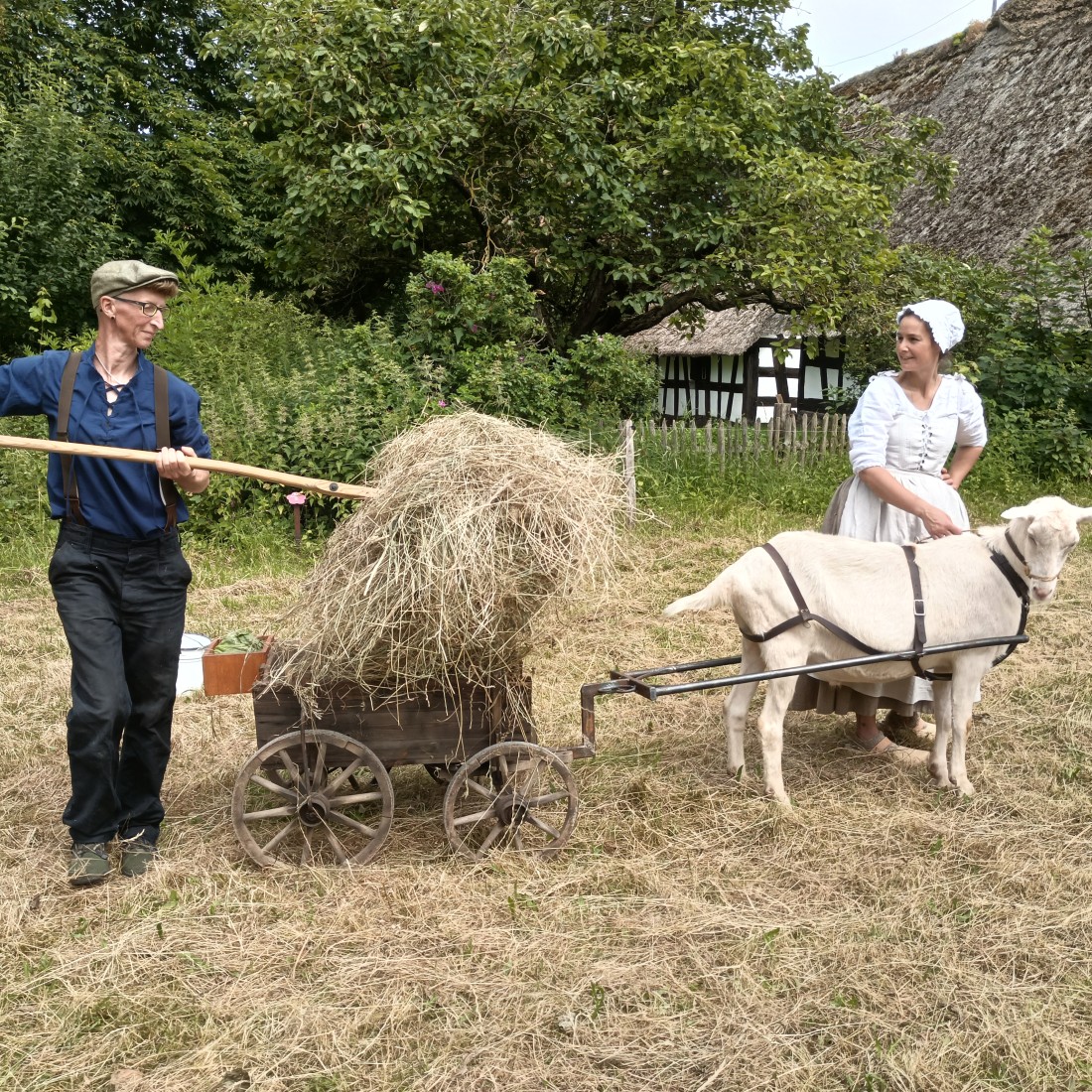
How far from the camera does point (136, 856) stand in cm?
362

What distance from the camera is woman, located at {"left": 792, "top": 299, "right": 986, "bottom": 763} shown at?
4.18 meters

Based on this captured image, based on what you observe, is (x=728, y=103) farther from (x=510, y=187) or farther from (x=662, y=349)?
(x=662, y=349)

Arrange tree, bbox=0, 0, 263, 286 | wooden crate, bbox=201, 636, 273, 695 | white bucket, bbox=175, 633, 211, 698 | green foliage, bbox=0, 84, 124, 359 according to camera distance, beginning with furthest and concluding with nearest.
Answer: tree, bbox=0, 0, 263, 286
green foliage, bbox=0, 84, 124, 359
white bucket, bbox=175, 633, 211, 698
wooden crate, bbox=201, 636, 273, 695

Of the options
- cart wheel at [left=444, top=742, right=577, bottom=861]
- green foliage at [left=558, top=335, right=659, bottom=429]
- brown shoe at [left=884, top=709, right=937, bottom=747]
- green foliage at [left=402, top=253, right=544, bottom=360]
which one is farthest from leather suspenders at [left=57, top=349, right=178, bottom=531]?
green foliage at [left=558, top=335, right=659, bottom=429]

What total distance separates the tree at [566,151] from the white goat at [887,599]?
22.0 feet

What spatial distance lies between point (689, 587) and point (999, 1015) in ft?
16.3

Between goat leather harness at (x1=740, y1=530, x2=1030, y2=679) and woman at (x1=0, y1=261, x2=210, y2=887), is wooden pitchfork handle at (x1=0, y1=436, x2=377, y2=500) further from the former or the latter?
goat leather harness at (x1=740, y1=530, x2=1030, y2=679)

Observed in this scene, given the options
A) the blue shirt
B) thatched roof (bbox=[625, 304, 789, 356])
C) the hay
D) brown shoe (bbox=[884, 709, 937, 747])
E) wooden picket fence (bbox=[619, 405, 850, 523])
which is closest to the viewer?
the hay

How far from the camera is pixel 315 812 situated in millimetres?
3643

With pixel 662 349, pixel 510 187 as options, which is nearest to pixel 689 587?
pixel 510 187

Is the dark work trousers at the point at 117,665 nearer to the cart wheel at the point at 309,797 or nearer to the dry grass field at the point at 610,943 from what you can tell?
the dry grass field at the point at 610,943

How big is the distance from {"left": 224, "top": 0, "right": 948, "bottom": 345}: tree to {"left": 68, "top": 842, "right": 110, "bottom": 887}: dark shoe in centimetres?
792

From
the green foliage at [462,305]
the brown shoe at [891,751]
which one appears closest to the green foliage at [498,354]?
the green foliage at [462,305]

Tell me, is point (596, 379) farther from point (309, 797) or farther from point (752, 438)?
point (309, 797)
